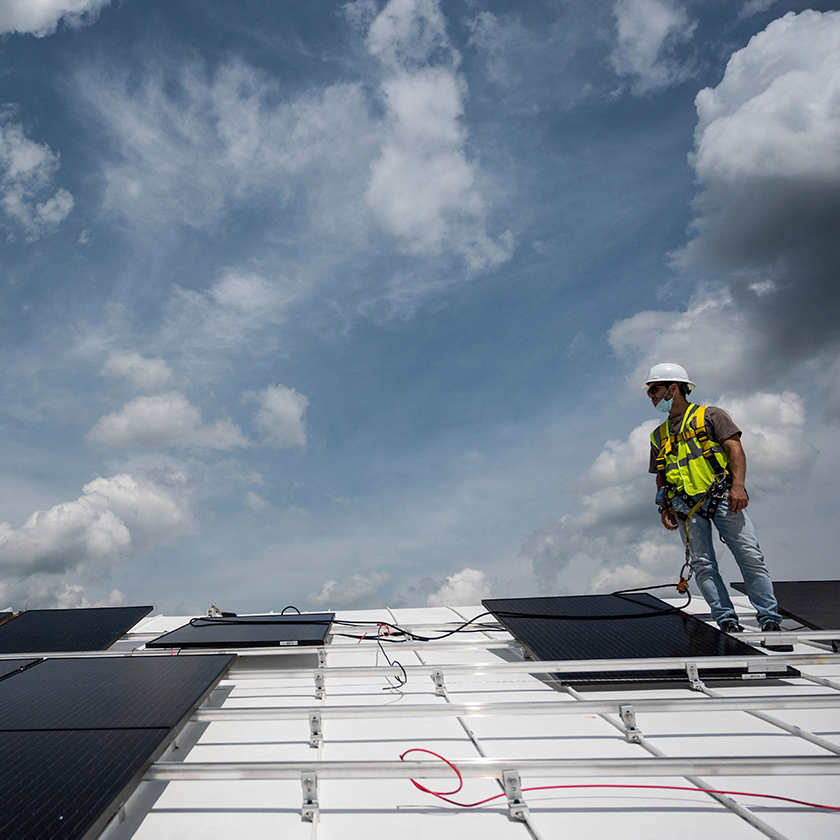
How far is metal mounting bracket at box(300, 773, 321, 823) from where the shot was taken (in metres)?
2.11

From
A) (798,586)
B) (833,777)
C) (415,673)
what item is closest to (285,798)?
(415,673)

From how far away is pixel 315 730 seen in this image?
287 cm

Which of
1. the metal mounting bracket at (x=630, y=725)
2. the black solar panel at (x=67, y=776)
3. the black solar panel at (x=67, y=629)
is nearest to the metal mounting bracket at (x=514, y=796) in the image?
the metal mounting bracket at (x=630, y=725)

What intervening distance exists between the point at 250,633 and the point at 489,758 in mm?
3316

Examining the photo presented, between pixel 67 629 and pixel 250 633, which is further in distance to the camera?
pixel 67 629

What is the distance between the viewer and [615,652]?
404 centimetres

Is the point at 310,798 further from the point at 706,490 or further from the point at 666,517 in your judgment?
the point at 666,517

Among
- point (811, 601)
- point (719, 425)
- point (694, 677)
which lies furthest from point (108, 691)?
point (811, 601)

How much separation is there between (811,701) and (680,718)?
0.75 metres

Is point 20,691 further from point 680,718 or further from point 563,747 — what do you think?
point 680,718

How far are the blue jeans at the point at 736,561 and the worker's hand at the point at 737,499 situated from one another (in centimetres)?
9

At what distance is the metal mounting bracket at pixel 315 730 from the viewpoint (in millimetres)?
2822

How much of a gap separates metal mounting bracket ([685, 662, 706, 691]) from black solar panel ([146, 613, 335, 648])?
280cm

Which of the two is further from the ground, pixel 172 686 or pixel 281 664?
pixel 281 664
